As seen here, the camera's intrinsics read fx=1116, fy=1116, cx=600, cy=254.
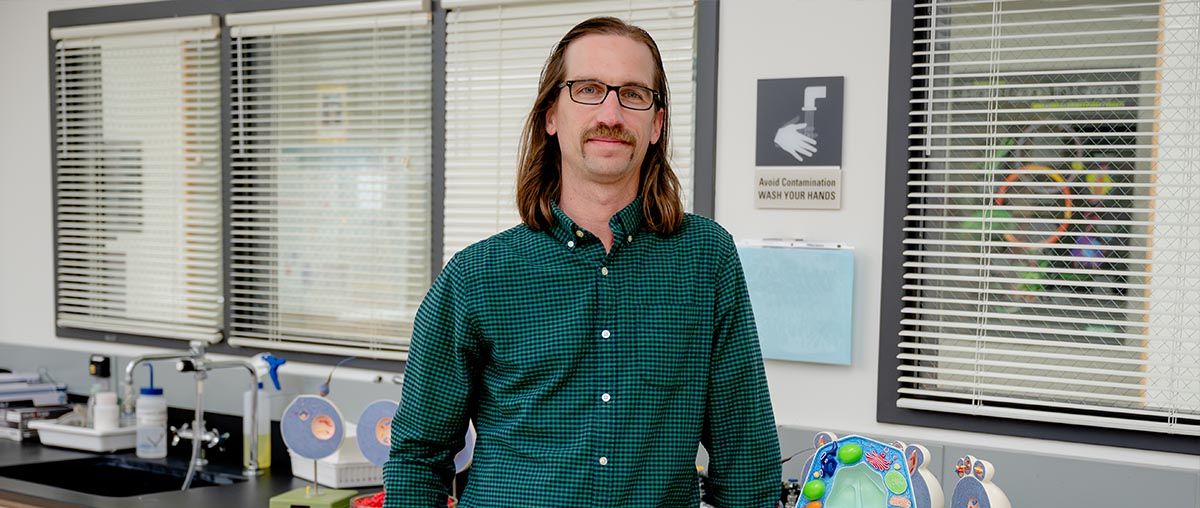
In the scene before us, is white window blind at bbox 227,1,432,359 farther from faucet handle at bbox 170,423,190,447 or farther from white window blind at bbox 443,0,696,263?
faucet handle at bbox 170,423,190,447

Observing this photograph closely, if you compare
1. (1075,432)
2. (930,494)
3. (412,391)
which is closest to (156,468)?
(412,391)

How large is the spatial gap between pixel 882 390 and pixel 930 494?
55 cm

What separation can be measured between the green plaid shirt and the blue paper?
1.01 metres

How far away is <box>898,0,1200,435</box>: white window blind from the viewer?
2.36 meters

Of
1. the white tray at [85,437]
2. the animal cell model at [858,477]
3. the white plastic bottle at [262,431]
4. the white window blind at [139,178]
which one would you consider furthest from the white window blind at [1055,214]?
the white tray at [85,437]

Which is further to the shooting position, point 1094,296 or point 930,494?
point 1094,296

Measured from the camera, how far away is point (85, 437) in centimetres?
335

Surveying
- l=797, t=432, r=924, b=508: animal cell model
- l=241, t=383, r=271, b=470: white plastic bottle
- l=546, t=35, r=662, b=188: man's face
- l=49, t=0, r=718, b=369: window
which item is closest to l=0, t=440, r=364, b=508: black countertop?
l=241, t=383, r=271, b=470: white plastic bottle

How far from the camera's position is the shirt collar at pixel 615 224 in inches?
64.0

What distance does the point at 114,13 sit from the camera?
3.64 metres

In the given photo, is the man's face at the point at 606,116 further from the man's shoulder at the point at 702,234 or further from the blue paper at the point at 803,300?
Answer: the blue paper at the point at 803,300

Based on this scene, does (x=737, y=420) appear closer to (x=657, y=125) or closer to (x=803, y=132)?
(x=657, y=125)

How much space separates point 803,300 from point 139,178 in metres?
2.28

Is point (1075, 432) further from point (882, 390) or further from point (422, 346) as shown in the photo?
point (422, 346)
